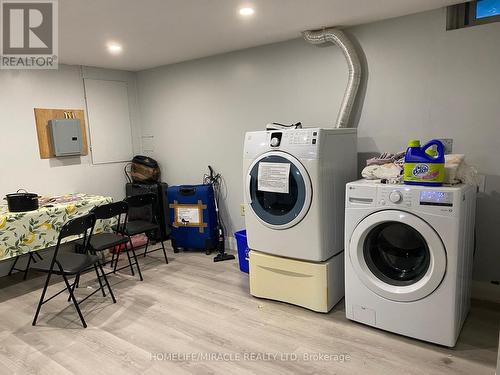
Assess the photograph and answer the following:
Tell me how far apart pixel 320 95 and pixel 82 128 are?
2.80 m

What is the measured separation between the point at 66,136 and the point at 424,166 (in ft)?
11.9

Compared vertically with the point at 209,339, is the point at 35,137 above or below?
above

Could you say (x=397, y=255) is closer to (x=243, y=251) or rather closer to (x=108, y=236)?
(x=243, y=251)

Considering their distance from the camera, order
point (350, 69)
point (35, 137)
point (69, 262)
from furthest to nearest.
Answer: point (35, 137) < point (350, 69) < point (69, 262)

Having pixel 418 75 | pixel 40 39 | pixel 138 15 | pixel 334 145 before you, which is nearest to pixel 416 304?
pixel 334 145

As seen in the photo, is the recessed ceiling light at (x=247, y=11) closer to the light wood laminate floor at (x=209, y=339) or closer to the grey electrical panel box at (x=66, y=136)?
the light wood laminate floor at (x=209, y=339)

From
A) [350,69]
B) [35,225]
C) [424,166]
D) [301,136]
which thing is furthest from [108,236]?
[424,166]

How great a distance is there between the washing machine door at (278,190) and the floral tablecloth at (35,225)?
1763mm

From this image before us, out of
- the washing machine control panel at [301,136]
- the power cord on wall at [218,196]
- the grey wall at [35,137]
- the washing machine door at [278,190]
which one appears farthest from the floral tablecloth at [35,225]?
the washing machine control panel at [301,136]

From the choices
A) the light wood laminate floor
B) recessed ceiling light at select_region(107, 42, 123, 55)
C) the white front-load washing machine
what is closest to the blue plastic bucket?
the light wood laminate floor

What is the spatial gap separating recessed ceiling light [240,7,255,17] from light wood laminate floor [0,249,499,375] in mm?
2180

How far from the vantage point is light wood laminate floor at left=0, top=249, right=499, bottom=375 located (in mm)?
2092

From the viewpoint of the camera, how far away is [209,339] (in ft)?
7.83

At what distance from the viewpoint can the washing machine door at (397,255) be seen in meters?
2.10
